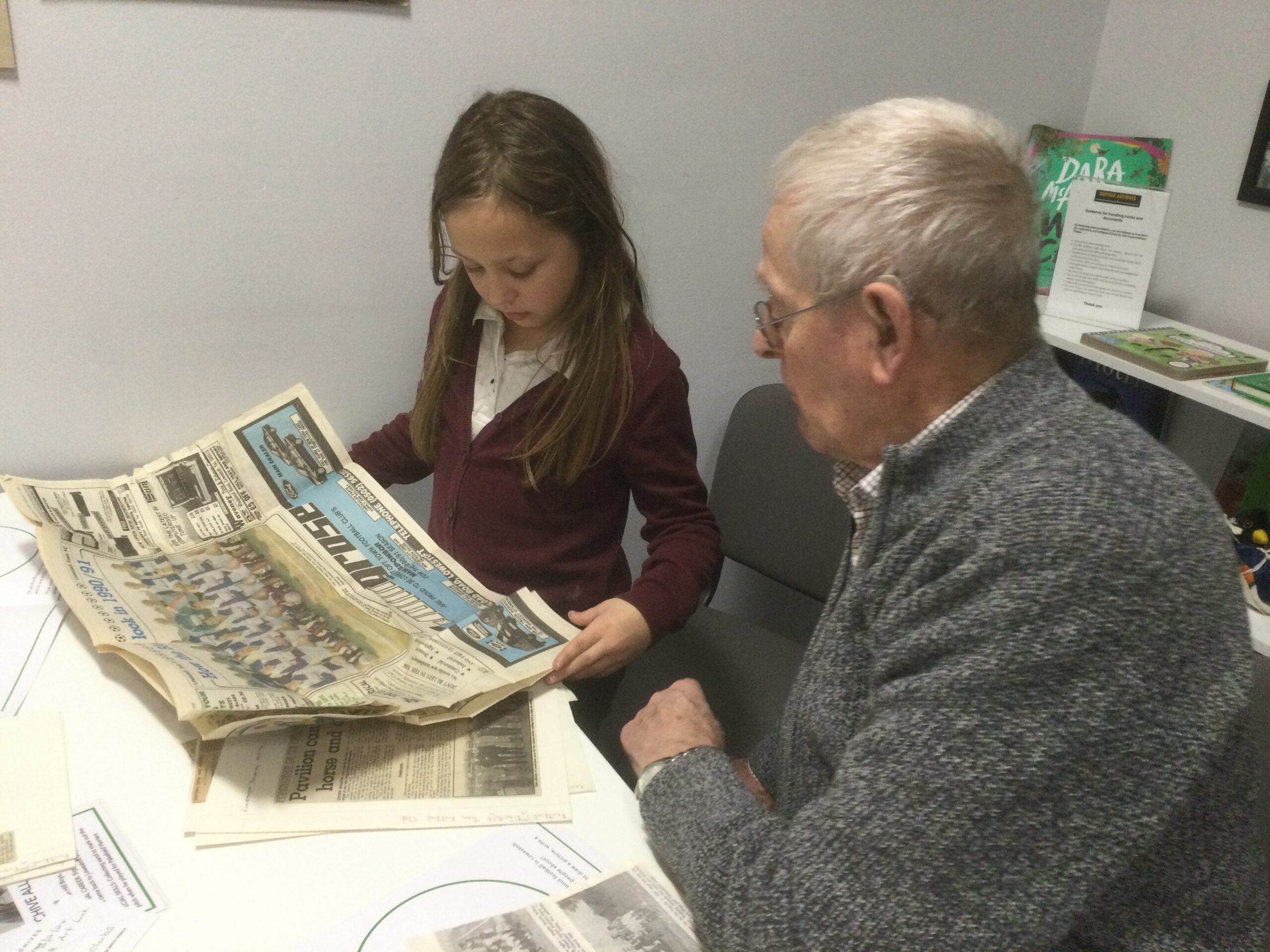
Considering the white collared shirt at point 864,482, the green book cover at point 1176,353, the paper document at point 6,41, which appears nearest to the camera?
the white collared shirt at point 864,482

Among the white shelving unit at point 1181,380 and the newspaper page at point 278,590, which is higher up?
the white shelving unit at point 1181,380

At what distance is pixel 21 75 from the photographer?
1.10 m

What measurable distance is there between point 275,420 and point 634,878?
76 centimetres

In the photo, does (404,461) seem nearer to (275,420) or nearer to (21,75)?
(275,420)

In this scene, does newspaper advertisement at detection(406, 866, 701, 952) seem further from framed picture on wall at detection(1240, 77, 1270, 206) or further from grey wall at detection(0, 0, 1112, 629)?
framed picture on wall at detection(1240, 77, 1270, 206)

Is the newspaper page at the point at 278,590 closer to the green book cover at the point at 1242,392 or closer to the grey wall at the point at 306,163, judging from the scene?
the grey wall at the point at 306,163

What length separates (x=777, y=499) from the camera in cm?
158

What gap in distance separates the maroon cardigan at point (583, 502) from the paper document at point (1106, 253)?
77cm

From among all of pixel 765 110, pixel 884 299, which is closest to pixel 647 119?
pixel 765 110

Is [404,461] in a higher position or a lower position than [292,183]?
lower

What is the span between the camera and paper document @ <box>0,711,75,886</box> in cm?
71

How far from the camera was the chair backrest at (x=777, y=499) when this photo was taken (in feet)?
4.97

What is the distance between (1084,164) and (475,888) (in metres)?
1.50

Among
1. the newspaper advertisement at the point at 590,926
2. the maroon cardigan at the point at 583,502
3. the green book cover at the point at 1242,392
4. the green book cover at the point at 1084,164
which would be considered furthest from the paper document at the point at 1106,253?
the newspaper advertisement at the point at 590,926
